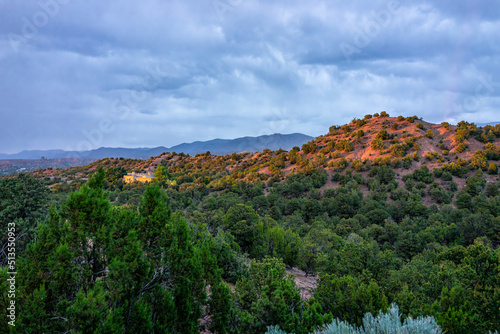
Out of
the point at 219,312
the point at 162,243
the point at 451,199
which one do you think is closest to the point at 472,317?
the point at 219,312

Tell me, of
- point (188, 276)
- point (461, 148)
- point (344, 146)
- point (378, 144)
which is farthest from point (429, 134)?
point (188, 276)

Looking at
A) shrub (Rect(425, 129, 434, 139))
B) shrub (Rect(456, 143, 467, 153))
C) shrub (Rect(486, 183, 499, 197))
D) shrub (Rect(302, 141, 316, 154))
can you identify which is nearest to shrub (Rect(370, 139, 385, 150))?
shrub (Rect(425, 129, 434, 139))

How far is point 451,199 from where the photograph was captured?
36844 millimetres

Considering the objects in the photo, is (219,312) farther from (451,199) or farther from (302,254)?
(451,199)

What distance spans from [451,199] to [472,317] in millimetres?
35599

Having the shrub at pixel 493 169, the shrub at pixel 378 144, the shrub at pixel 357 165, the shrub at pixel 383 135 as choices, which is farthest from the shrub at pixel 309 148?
the shrub at pixel 493 169

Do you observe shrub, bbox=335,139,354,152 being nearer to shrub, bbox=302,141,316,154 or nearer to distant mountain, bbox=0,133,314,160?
shrub, bbox=302,141,316,154

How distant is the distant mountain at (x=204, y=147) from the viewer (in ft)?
397

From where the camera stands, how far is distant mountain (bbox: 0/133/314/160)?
121 m

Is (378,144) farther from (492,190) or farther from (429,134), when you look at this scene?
(492,190)

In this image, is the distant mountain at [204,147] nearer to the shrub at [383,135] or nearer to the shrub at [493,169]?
the shrub at [383,135]

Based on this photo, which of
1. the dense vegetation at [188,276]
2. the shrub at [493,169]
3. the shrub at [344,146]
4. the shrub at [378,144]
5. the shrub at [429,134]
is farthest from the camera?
the shrub at [344,146]

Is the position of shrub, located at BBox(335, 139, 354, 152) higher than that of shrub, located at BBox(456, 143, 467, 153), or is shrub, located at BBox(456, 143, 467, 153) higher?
shrub, located at BBox(335, 139, 354, 152)

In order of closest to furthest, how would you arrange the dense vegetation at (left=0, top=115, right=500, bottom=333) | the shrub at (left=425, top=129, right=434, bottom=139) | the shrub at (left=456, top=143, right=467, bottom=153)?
the dense vegetation at (left=0, top=115, right=500, bottom=333) → the shrub at (left=456, top=143, right=467, bottom=153) → the shrub at (left=425, top=129, right=434, bottom=139)
